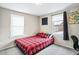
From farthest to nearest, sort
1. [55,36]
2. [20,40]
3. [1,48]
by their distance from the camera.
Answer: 1. [55,36]
2. [20,40]
3. [1,48]

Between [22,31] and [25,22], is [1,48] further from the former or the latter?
[25,22]

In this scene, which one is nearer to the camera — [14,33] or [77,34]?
[14,33]

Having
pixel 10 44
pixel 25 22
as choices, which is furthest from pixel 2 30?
pixel 25 22

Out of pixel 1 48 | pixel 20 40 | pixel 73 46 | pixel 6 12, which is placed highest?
pixel 6 12

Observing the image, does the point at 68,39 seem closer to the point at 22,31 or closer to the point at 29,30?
the point at 29,30

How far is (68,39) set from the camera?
67.4 inches

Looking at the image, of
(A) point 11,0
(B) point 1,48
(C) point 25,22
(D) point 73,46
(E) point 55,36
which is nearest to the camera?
(A) point 11,0

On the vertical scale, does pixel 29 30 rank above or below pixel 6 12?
below

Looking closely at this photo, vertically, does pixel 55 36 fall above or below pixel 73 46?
above

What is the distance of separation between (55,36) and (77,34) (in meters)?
0.53

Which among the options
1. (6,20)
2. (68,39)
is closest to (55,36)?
(68,39)

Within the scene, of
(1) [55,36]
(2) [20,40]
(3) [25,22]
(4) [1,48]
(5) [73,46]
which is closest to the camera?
(4) [1,48]

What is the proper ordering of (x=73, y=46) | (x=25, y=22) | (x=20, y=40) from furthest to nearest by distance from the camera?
(x=73, y=46), (x=25, y=22), (x=20, y=40)

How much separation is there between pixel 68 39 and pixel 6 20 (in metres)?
1.66
